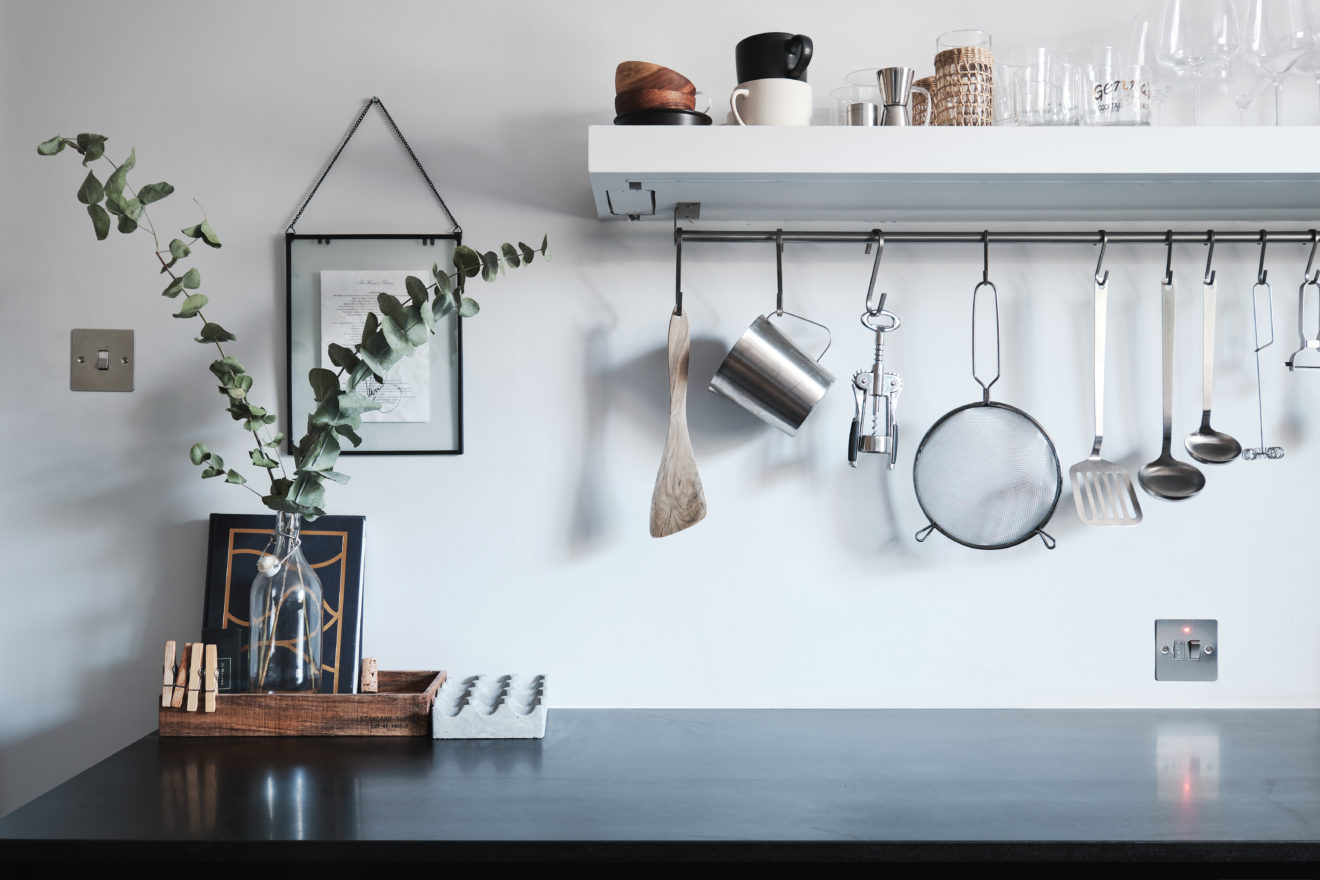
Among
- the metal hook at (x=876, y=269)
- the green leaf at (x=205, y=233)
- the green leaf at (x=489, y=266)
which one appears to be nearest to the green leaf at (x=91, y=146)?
the green leaf at (x=205, y=233)

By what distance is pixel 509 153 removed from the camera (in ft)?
4.81

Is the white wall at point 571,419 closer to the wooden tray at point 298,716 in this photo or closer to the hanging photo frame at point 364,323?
the hanging photo frame at point 364,323

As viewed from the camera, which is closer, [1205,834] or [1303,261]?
[1205,834]

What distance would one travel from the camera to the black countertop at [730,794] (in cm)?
93

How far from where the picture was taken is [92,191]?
120 centimetres

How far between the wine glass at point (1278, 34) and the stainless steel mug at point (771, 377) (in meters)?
0.72

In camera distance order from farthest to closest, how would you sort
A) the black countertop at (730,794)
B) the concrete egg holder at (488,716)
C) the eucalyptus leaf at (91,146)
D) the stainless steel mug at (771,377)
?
the stainless steel mug at (771,377), the concrete egg holder at (488,716), the eucalyptus leaf at (91,146), the black countertop at (730,794)

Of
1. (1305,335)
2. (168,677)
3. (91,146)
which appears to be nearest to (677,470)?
(168,677)

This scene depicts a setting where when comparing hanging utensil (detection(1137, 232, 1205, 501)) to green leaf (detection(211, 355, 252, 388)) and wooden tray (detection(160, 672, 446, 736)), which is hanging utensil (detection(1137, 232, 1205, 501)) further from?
green leaf (detection(211, 355, 252, 388))

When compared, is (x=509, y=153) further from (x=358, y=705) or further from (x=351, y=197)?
(x=358, y=705)

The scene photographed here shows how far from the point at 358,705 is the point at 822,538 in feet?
2.28

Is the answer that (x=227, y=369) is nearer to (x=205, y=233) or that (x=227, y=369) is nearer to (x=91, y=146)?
(x=205, y=233)

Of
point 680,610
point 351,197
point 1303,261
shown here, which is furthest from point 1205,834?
point 351,197

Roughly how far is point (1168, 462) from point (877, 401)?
0.44 m
